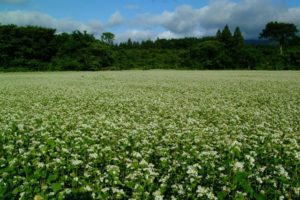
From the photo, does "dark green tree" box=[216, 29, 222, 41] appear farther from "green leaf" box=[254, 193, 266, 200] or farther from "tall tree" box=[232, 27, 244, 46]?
"green leaf" box=[254, 193, 266, 200]

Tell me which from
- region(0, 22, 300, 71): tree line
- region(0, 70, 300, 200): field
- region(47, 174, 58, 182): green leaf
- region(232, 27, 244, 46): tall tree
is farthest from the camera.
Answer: region(232, 27, 244, 46): tall tree

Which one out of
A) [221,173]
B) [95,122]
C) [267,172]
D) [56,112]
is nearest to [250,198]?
[221,173]

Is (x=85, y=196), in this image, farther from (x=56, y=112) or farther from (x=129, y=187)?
(x=56, y=112)

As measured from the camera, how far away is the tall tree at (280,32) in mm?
76262

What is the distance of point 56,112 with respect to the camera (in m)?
13.3

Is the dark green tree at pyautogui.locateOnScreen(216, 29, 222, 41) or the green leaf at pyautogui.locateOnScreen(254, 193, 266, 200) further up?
the dark green tree at pyautogui.locateOnScreen(216, 29, 222, 41)

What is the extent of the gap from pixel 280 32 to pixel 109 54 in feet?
131

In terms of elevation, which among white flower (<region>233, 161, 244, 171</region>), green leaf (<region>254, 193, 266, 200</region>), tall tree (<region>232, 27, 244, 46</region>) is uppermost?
tall tree (<region>232, 27, 244, 46</region>)

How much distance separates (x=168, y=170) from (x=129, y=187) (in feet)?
3.50

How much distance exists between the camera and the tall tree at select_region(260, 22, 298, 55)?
250 ft

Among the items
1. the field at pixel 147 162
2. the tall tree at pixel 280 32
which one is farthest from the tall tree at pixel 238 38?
the field at pixel 147 162

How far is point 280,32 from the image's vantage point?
253 feet

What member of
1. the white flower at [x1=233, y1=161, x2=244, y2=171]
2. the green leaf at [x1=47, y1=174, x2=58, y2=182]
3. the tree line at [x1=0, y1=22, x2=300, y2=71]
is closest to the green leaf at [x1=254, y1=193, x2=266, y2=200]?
the white flower at [x1=233, y1=161, x2=244, y2=171]

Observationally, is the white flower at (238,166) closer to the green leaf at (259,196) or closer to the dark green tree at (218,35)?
the green leaf at (259,196)
